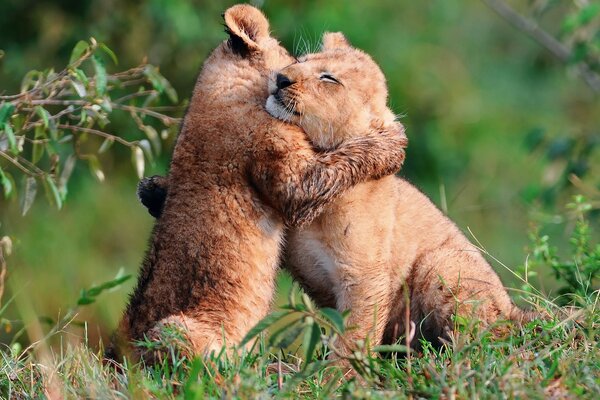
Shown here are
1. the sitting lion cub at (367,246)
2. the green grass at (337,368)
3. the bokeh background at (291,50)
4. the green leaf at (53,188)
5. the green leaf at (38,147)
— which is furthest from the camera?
the bokeh background at (291,50)

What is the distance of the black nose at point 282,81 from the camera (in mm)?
5574

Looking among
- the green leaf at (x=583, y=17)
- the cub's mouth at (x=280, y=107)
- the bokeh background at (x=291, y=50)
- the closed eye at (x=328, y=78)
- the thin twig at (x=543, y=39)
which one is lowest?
the bokeh background at (x=291, y=50)

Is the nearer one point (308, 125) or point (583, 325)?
point (583, 325)

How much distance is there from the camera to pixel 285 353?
583 centimetres

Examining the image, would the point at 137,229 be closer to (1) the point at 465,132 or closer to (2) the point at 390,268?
(1) the point at 465,132

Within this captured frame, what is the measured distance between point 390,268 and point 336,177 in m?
0.55

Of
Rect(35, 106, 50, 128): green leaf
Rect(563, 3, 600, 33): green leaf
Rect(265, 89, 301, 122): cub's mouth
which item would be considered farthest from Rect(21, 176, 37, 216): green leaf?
Rect(563, 3, 600, 33): green leaf

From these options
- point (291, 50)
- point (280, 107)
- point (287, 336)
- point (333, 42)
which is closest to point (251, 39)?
point (333, 42)

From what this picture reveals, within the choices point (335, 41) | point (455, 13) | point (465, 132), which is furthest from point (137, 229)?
point (335, 41)

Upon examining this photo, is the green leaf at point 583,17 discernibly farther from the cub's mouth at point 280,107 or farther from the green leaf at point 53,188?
the green leaf at point 53,188

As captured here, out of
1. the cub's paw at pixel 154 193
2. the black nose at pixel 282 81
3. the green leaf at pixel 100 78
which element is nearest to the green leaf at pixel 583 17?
the black nose at pixel 282 81

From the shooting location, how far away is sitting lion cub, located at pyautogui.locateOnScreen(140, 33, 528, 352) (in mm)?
5535

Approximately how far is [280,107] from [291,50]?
17.0ft

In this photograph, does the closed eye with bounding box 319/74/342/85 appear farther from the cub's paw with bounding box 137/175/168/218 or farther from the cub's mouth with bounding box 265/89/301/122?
the cub's paw with bounding box 137/175/168/218
